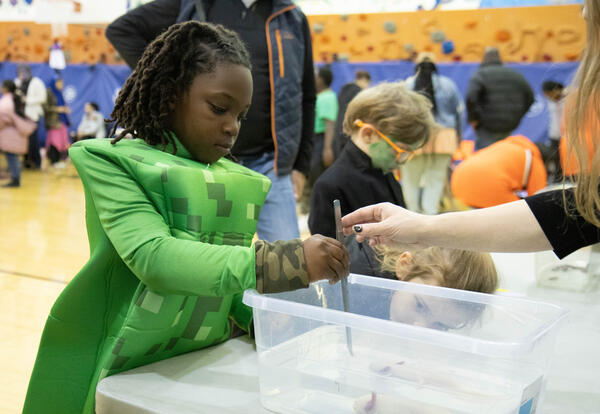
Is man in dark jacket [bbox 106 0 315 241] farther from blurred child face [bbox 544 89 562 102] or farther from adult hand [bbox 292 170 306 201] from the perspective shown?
blurred child face [bbox 544 89 562 102]

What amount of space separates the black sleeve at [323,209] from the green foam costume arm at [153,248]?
3.43ft

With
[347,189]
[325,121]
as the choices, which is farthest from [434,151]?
[347,189]

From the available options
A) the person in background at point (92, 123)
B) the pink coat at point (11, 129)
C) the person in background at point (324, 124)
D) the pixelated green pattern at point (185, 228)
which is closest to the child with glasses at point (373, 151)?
the pixelated green pattern at point (185, 228)

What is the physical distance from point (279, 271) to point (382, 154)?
1228mm

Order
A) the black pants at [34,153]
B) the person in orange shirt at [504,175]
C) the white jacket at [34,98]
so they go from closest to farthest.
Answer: the person in orange shirt at [504,175] → the white jacket at [34,98] → the black pants at [34,153]

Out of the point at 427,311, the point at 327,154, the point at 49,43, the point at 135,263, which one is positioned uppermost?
the point at 49,43

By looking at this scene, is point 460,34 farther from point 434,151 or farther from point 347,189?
point 347,189

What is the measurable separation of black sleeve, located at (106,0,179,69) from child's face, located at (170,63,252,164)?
4.01 feet

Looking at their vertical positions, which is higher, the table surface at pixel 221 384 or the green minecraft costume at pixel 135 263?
the green minecraft costume at pixel 135 263

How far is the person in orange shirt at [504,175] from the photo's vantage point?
9.86 ft

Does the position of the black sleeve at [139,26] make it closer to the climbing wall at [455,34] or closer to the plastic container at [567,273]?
the plastic container at [567,273]

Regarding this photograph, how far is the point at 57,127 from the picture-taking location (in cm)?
864

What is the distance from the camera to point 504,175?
9.88ft

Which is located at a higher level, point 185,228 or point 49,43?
point 49,43
